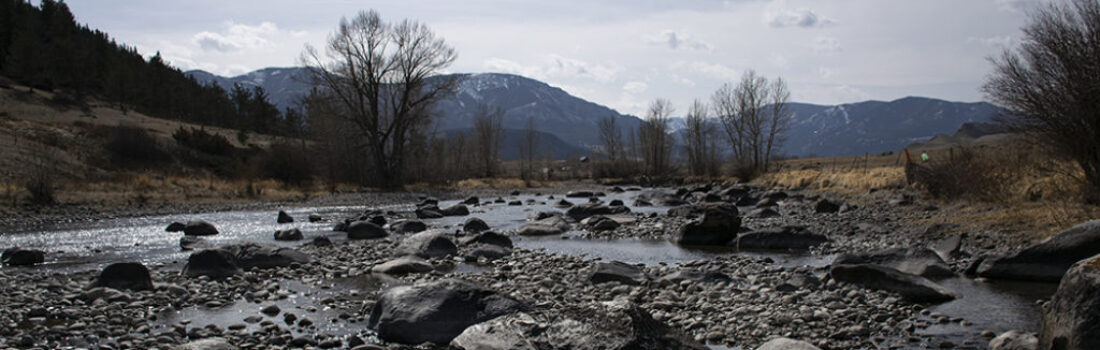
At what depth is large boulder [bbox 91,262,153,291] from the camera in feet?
34.6

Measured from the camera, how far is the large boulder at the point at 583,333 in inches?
262

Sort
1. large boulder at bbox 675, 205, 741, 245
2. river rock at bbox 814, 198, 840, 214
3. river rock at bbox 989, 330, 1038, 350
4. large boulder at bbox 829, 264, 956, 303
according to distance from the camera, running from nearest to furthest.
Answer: river rock at bbox 989, 330, 1038, 350 < large boulder at bbox 829, 264, 956, 303 < large boulder at bbox 675, 205, 741, 245 < river rock at bbox 814, 198, 840, 214

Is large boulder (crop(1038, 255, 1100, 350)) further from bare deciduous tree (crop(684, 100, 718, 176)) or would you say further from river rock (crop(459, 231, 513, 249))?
bare deciduous tree (crop(684, 100, 718, 176))

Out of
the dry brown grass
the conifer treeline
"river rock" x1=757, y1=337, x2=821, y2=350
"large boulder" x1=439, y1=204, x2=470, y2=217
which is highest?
the conifer treeline

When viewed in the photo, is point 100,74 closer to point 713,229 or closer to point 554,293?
point 713,229

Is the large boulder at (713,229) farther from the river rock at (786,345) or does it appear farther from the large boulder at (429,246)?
the river rock at (786,345)

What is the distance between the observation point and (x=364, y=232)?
19.7 meters

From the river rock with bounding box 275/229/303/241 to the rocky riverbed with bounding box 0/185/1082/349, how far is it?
1.11 metres

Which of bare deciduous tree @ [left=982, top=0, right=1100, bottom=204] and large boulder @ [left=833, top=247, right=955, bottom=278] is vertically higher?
bare deciduous tree @ [left=982, top=0, right=1100, bottom=204]

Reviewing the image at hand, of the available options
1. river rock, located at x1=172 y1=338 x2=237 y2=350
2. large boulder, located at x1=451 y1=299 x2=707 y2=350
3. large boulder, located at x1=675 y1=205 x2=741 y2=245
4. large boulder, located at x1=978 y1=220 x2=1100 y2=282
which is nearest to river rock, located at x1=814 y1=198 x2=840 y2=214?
large boulder, located at x1=675 y1=205 x2=741 y2=245

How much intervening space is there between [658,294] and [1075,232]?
6678 millimetres

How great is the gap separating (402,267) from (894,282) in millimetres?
8461

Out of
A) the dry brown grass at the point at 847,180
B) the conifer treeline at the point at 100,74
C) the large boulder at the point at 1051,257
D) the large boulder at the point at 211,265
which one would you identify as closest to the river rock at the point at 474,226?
the large boulder at the point at 211,265

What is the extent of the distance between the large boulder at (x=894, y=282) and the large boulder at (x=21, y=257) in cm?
1565
